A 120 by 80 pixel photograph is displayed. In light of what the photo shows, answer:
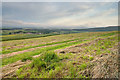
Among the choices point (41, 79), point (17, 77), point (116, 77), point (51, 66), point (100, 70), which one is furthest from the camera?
point (51, 66)

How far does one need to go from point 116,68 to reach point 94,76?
3.46 ft

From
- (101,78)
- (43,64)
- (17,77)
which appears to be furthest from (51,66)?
(101,78)

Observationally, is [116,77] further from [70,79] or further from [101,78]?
[70,79]

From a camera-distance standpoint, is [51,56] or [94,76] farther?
[51,56]

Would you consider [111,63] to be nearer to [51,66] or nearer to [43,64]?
[51,66]

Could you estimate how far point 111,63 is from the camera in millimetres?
3074

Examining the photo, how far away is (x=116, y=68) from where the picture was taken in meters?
2.82

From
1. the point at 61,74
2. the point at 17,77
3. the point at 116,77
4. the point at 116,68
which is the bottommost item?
the point at 17,77

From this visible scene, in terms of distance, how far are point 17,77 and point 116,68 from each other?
456 cm

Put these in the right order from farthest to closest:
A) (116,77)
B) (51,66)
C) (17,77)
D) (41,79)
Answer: (51,66) < (17,77) < (41,79) < (116,77)

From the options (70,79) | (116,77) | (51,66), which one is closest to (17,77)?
(51,66)

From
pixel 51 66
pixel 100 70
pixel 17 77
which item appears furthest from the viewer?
pixel 51 66

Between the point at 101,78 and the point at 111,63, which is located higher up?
the point at 111,63

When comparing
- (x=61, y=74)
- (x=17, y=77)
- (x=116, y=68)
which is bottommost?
(x=17, y=77)
